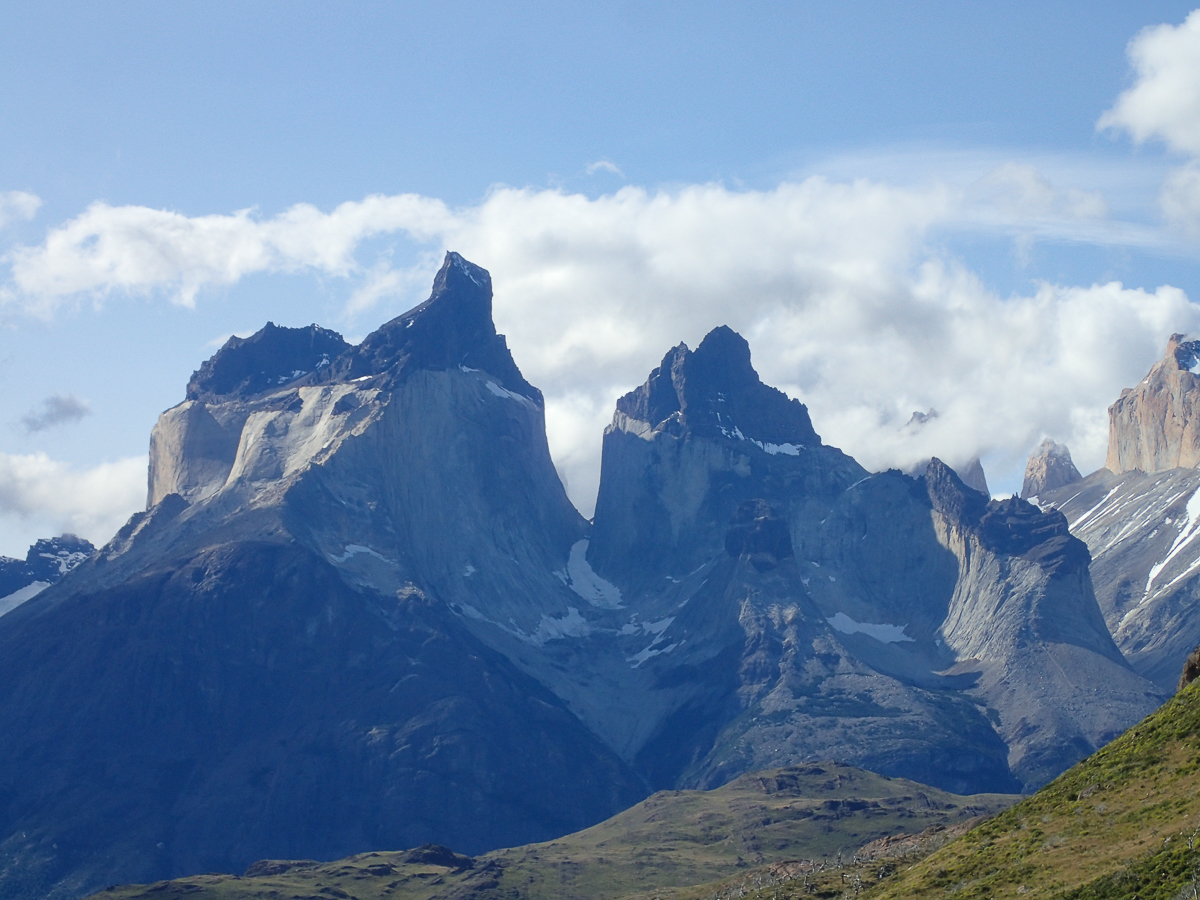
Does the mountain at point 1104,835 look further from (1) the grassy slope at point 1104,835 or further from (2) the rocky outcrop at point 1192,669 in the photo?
(2) the rocky outcrop at point 1192,669

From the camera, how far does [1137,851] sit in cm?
11562

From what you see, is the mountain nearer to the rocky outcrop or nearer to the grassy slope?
the grassy slope

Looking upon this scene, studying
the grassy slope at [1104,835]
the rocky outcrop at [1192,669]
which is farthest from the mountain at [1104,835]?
the rocky outcrop at [1192,669]

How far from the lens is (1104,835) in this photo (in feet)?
402

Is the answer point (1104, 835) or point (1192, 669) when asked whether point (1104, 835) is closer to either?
point (1104, 835)

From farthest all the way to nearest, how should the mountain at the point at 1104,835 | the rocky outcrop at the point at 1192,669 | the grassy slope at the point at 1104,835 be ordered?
1. the rocky outcrop at the point at 1192,669
2. the grassy slope at the point at 1104,835
3. the mountain at the point at 1104,835

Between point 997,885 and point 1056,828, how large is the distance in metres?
8.20

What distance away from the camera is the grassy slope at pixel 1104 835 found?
11156 cm

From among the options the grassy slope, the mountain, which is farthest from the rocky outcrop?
the mountain

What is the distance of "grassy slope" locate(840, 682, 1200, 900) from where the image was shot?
366 feet

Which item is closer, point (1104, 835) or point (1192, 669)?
point (1104, 835)

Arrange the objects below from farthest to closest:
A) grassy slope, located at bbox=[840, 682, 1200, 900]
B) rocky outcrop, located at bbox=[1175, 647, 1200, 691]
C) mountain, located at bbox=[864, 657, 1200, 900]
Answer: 1. rocky outcrop, located at bbox=[1175, 647, 1200, 691]
2. grassy slope, located at bbox=[840, 682, 1200, 900]
3. mountain, located at bbox=[864, 657, 1200, 900]

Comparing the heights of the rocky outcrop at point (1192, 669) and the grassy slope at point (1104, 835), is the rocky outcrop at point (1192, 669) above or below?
above

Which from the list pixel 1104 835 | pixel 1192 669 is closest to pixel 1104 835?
pixel 1104 835
